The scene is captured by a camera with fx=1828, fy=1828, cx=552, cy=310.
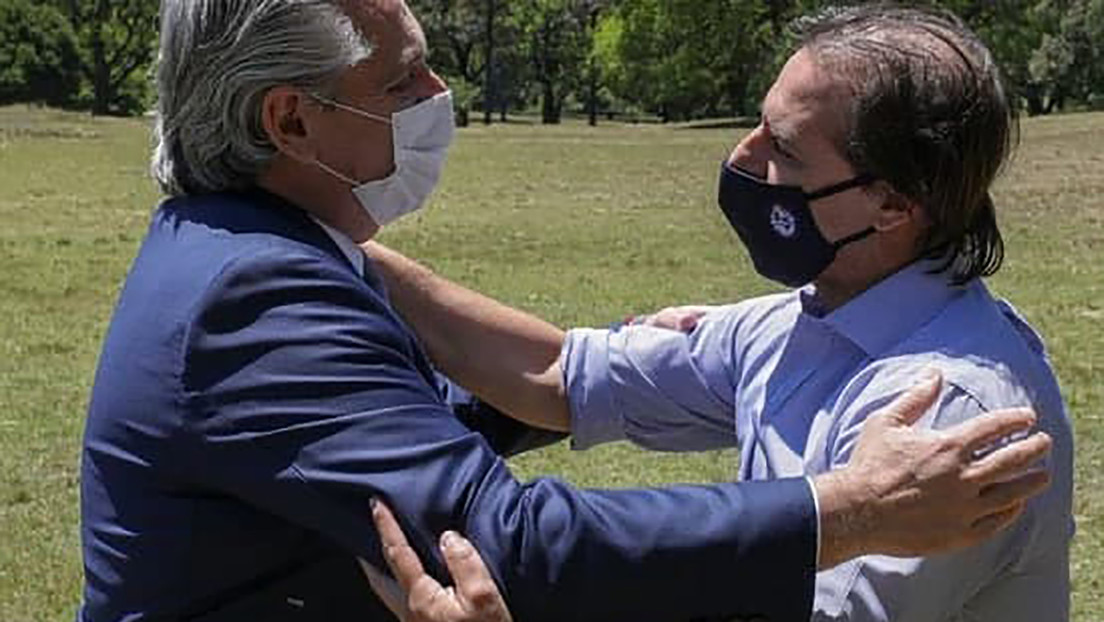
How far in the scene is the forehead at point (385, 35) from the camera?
231cm

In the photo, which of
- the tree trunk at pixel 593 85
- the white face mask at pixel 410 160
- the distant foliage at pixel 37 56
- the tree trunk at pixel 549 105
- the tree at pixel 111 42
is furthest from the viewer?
the tree trunk at pixel 549 105

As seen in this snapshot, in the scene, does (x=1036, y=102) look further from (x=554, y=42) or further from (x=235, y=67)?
(x=235, y=67)

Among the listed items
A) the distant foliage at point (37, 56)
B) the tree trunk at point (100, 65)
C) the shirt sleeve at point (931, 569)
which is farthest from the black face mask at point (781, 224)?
the distant foliage at point (37, 56)

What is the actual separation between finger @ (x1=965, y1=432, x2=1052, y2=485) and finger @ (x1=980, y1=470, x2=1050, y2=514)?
2 cm

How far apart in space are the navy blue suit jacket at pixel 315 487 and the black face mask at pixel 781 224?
2.20ft

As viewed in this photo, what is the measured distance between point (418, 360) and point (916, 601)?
2.28 ft

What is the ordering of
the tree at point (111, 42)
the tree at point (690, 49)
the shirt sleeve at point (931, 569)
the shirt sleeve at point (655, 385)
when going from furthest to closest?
1. the tree at point (111, 42)
2. the tree at point (690, 49)
3. the shirt sleeve at point (655, 385)
4. the shirt sleeve at point (931, 569)

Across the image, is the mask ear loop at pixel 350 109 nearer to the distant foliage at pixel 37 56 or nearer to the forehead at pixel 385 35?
the forehead at pixel 385 35

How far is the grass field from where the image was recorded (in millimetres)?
8562

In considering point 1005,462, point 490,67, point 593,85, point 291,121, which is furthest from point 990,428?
point 593,85

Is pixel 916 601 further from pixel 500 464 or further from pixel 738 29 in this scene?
pixel 738 29

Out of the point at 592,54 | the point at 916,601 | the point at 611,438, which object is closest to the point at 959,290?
the point at 916,601

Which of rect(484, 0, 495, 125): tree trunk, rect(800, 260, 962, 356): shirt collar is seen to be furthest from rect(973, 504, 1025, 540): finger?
rect(484, 0, 495, 125): tree trunk

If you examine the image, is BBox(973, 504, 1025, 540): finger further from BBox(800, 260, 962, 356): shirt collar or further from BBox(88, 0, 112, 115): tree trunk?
BBox(88, 0, 112, 115): tree trunk
